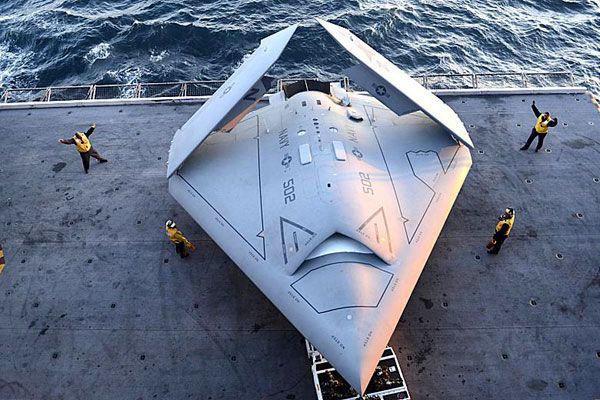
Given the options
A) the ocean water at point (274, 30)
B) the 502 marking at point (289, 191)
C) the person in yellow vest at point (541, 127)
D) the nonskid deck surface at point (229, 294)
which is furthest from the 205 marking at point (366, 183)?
the ocean water at point (274, 30)

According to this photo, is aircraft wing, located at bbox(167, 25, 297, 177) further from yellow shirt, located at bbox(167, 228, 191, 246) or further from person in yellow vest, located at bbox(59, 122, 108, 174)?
person in yellow vest, located at bbox(59, 122, 108, 174)

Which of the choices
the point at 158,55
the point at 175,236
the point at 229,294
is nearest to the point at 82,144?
the point at 175,236

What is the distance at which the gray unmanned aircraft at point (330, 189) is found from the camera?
10773 millimetres

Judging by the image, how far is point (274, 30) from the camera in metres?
35.7

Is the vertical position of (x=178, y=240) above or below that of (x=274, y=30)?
above

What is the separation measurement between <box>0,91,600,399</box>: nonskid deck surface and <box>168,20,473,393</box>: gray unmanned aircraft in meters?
2.38

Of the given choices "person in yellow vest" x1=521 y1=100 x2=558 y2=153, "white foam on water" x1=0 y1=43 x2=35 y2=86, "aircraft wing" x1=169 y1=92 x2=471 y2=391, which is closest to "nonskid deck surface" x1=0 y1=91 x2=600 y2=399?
"person in yellow vest" x1=521 y1=100 x2=558 y2=153

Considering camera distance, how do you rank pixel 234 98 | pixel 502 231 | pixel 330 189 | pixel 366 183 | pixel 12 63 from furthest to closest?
pixel 12 63
pixel 502 231
pixel 234 98
pixel 366 183
pixel 330 189

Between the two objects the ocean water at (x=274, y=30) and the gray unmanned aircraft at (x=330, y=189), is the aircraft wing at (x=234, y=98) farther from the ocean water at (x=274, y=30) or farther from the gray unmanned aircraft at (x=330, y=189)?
the ocean water at (x=274, y=30)

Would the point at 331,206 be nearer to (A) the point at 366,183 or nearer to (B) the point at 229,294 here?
(A) the point at 366,183

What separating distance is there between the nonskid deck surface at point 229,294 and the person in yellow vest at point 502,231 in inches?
16.7

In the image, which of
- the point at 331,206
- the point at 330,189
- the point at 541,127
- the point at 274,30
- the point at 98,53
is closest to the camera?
the point at 331,206

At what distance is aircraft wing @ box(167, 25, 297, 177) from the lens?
13.5 metres

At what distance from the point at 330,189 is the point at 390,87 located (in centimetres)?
449
